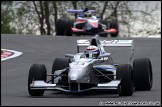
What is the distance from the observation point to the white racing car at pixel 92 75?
12.7m

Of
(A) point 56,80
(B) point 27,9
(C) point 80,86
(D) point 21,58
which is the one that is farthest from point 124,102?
(B) point 27,9

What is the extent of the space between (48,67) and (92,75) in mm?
7147

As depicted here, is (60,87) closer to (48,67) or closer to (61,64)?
(61,64)

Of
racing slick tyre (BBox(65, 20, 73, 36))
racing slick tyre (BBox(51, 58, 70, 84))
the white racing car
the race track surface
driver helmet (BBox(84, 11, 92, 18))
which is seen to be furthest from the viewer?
racing slick tyre (BBox(65, 20, 73, 36))

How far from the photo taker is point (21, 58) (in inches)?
895

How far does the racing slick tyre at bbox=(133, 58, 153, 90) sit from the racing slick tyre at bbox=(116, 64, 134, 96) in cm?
105

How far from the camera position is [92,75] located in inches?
517

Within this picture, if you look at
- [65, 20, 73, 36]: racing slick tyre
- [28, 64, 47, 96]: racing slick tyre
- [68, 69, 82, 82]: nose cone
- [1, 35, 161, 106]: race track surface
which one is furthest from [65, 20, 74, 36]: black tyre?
[68, 69, 82, 82]: nose cone

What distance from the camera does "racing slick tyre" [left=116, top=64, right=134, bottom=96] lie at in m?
12.8

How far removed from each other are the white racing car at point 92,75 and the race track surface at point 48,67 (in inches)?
7.5

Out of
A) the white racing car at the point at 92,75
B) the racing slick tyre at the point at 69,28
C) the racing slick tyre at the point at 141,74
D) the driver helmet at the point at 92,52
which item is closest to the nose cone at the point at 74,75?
the white racing car at the point at 92,75

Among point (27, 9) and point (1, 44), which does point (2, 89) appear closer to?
point (1, 44)

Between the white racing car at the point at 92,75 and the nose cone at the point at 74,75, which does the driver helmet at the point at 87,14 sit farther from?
the nose cone at the point at 74,75

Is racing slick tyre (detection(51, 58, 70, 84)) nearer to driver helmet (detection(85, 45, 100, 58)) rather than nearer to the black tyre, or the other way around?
driver helmet (detection(85, 45, 100, 58))
